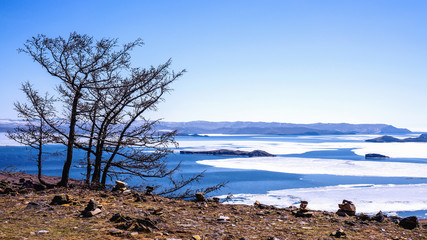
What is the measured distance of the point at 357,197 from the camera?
70.9ft

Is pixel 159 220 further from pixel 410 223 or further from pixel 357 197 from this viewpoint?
pixel 357 197

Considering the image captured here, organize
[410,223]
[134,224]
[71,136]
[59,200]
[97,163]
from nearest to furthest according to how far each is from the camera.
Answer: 1. [134,224]
2. [410,223]
3. [59,200]
4. [71,136]
5. [97,163]

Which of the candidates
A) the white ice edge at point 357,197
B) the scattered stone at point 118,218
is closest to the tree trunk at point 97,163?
the scattered stone at point 118,218

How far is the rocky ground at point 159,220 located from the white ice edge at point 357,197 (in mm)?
11865

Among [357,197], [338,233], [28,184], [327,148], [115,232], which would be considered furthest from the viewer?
[327,148]

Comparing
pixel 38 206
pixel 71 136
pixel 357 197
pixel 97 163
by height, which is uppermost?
pixel 71 136

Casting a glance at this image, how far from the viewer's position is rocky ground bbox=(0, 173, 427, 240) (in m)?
4.27

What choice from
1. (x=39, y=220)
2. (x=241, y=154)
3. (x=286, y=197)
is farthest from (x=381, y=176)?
(x=39, y=220)

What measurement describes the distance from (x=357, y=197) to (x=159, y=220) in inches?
781

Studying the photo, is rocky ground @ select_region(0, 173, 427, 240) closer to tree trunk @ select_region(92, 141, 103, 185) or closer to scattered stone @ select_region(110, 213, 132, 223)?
scattered stone @ select_region(110, 213, 132, 223)

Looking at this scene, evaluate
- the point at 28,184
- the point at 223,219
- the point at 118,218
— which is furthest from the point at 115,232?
the point at 28,184

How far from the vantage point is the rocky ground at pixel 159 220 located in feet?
14.0

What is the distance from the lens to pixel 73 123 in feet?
23.1

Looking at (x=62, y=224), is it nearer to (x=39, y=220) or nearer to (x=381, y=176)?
(x=39, y=220)
